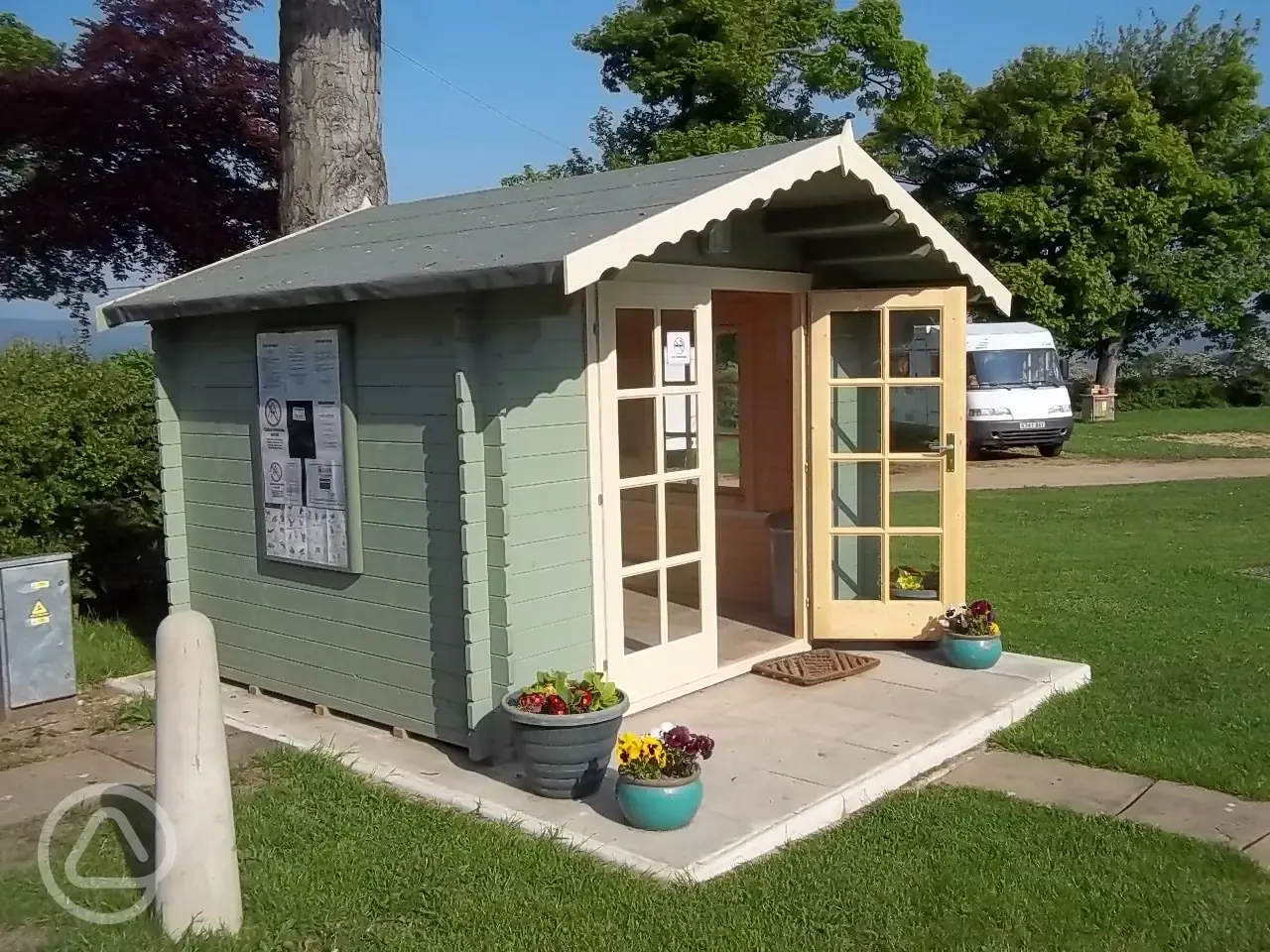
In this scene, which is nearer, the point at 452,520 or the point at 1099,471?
the point at 452,520

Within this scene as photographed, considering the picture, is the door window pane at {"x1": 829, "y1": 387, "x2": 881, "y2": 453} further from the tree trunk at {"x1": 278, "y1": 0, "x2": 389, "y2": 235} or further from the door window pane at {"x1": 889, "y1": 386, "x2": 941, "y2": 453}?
the tree trunk at {"x1": 278, "y1": 0, "x2": 389, "y2": 235}

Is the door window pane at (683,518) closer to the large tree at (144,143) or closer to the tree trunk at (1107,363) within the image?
the large tree at (144,143)

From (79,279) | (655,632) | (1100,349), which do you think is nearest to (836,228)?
(655,632)

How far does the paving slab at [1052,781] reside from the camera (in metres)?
4.75

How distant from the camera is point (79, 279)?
15.0 metres

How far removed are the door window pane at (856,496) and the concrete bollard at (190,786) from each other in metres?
4.12

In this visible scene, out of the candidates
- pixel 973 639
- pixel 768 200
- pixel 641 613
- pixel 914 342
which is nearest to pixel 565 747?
pixel 641 613

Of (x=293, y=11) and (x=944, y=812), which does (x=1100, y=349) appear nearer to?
(x=293, y=11)

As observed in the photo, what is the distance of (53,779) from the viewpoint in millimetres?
5219

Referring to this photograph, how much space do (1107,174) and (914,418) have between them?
2351 cm

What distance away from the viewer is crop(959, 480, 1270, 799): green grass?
5316mm

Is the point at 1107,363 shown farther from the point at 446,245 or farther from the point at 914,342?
the point at 446,245

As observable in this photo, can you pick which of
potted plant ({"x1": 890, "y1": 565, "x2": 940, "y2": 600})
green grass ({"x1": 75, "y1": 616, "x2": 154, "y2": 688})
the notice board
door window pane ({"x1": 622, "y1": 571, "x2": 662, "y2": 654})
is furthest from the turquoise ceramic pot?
green grass ({"x1": 75, "y1": 616, "x2": 154, "y2": 688})

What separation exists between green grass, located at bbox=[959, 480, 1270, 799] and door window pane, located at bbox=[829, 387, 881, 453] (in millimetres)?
466
